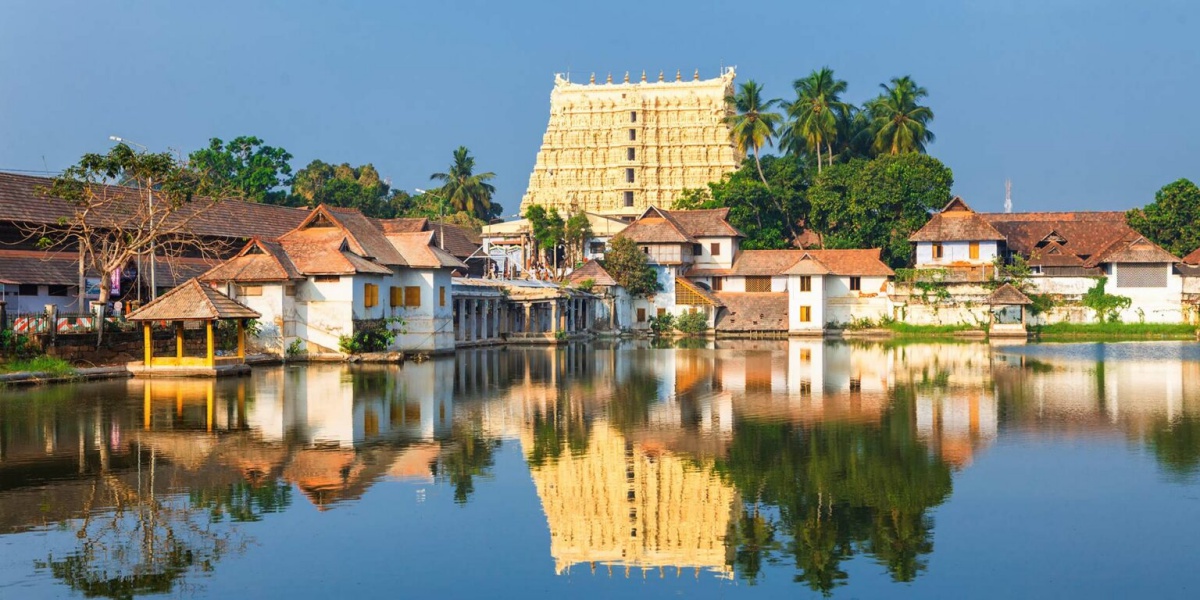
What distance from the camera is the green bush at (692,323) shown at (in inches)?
2470

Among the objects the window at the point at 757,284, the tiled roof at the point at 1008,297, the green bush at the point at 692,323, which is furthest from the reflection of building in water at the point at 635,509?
the window at the point at 757,284

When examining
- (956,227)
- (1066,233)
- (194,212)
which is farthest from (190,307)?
(1066,233)

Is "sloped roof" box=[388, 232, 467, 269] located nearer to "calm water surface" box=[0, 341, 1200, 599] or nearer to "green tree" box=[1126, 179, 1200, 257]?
"calm water surface" box=[0, 341, 1200, 599]

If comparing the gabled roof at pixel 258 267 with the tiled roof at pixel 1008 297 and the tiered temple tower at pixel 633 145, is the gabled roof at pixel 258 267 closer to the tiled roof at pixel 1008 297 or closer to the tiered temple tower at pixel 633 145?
the tiled roof at pixel 1008 297

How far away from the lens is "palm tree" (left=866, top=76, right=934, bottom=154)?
7375 cm

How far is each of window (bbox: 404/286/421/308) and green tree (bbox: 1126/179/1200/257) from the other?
43.2m

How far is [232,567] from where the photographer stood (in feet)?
39.1

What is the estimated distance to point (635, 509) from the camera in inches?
579

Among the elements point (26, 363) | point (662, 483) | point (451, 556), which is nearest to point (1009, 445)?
point (662, 483)

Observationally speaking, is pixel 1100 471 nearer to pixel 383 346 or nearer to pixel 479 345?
pixel 383 346

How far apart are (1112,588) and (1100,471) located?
6155 millimetres

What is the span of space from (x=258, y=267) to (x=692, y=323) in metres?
29.9

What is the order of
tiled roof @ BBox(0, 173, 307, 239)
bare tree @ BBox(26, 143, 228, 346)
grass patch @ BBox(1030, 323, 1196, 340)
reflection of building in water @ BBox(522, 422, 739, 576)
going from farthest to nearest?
grass patch @ BBox(1030, 323, 1196, 340) → tiled roof @ BBox(0, 173, 307, 239) → bare tree @ BBox(26, 143, 228, 346) → reflection of building in water @ BBox(522, 422, 739, 576)

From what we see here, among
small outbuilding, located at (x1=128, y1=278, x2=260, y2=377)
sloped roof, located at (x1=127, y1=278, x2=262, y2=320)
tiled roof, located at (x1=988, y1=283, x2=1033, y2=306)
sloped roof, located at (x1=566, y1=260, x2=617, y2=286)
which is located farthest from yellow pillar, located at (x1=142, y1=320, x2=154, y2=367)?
tiled roof, located at (x1=988, y1=283, x2=1033, y2=306)
